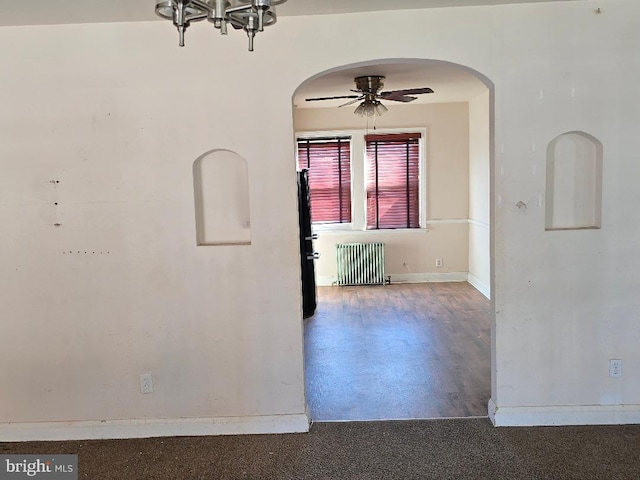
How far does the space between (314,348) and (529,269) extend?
2317mm

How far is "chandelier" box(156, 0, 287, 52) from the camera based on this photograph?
1.56m

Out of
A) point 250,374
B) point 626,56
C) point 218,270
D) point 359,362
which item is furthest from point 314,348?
point 626,56

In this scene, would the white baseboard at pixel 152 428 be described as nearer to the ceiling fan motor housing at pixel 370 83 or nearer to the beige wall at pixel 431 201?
the ceiling fan motor housing at pixel 370 83

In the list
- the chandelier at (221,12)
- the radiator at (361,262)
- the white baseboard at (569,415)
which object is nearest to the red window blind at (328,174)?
the radiator at (361,262)

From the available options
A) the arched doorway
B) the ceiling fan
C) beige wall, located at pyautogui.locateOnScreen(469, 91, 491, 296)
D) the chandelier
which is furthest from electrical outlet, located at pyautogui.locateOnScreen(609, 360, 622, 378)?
beige wall, located at pyautogui.locateOnScreen(469, 91, 491, 296)

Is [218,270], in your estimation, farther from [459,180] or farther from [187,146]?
[459,180]

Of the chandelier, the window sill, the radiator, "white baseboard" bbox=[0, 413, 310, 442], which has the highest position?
the chandelier

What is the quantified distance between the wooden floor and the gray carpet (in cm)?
24

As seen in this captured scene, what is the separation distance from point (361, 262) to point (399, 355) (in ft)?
9.78

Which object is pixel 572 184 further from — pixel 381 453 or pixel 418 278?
pixel 418 278

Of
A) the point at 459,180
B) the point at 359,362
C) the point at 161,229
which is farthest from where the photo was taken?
the point at 459,180

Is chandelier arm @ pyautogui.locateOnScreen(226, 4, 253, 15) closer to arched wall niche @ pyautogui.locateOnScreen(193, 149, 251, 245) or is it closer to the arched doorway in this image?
arched wall niche @ pyautogui.locateOnScreen(193, 149, 251, 245)

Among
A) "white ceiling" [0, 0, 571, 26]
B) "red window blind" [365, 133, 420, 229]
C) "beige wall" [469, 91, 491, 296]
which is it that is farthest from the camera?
"red window blind" [365, 133, 420, 229]

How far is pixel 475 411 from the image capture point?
3.23 m
